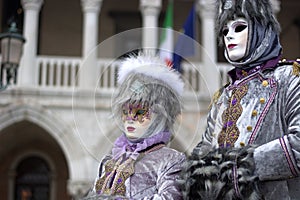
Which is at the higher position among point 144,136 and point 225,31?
point 225,31

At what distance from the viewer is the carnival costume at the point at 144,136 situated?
80.4 inches

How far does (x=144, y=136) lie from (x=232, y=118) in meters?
0.44

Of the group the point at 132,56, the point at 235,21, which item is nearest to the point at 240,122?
the point at 235,21

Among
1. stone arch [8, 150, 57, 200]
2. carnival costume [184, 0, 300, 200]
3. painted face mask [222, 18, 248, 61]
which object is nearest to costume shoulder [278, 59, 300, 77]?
carnival costume [184, 0, 300, 200]

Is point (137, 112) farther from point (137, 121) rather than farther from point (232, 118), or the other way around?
point (232, 118)

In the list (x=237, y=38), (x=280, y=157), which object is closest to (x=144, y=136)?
(x=237, y=38)

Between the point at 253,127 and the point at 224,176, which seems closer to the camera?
the point at 224,176

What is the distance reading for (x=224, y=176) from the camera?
1.65 meters

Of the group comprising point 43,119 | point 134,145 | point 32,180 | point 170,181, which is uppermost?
point 43,119

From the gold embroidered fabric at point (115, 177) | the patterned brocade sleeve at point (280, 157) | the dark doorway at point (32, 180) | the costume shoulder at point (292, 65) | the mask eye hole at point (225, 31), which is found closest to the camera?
the patterned brocade sleeve at point (280, 157)

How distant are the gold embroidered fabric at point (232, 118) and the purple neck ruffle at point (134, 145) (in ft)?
1.16

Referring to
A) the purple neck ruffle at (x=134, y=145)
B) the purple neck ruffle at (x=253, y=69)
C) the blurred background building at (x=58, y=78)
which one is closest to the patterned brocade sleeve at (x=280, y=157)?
the purple neck ruffle at (x=253, y=69)

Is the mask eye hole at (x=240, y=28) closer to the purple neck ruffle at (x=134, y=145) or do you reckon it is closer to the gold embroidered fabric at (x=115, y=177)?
the purple neck ruffle at (x=134, y=145)

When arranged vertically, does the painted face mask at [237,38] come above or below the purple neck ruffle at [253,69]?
above
